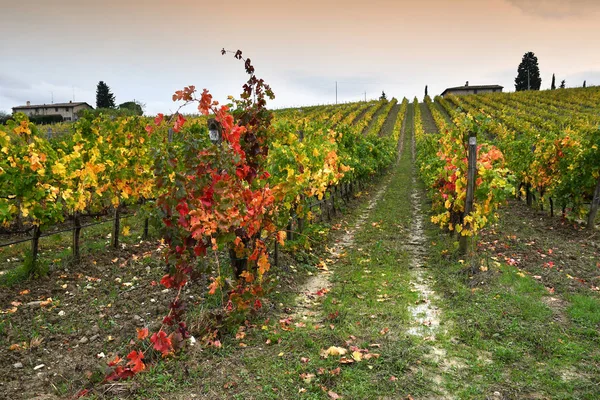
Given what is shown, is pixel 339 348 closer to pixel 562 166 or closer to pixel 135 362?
pixel 135 362

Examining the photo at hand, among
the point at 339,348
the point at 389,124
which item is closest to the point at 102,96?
the point at 389,124

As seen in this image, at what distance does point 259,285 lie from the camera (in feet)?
15.9

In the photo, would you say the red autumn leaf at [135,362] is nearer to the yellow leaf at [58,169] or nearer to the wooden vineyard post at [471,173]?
the yellow leaf at [58,169]

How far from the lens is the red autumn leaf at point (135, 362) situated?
3.68 meters

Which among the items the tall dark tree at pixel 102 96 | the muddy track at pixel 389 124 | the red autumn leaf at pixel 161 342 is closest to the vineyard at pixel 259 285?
the red autumn leaf at pixel 161 342

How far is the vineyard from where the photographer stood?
380cm

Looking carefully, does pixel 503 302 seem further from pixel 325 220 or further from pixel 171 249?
pixel 325 220

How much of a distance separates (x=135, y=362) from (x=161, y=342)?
0.92ft

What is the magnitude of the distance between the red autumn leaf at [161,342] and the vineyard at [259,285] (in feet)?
0.04

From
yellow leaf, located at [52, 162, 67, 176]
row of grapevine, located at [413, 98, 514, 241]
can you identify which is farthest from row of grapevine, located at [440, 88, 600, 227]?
yellow leaf, located at [52, 162, 67, 176]

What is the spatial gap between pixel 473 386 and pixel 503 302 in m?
2.08

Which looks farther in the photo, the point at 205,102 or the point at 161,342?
the point at 205,102

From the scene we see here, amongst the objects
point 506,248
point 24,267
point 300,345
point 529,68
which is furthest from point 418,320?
point 529,68

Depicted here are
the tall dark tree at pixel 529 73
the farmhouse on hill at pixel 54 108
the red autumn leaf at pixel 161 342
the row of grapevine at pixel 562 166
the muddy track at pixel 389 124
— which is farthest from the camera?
the tall dark tree at pixel 529 73
